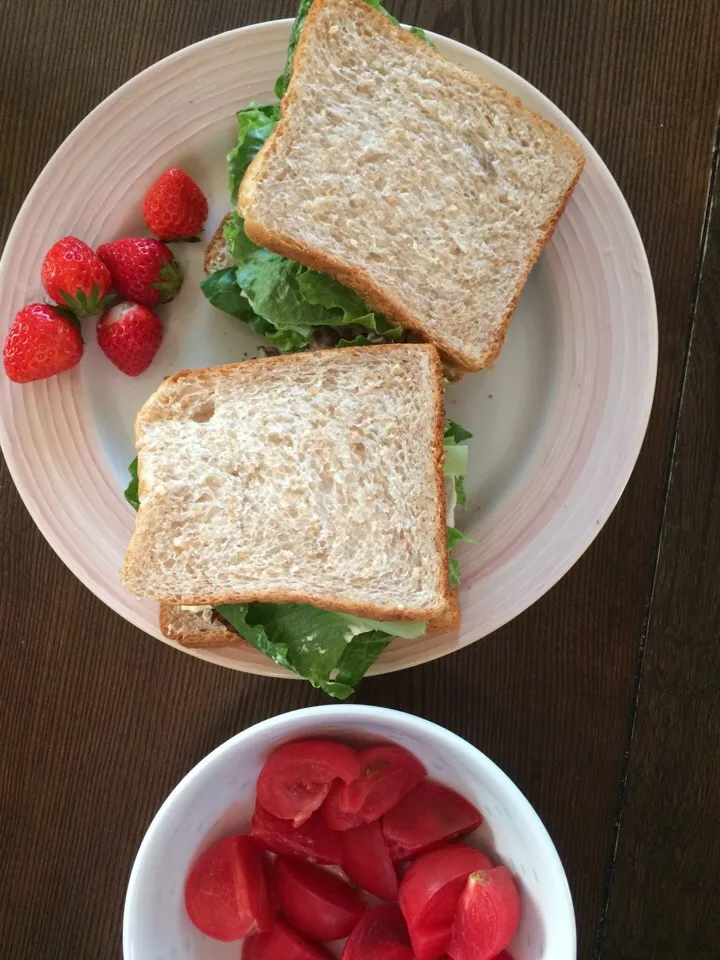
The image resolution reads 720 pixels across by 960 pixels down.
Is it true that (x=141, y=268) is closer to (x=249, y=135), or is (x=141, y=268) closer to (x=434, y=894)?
(x=249, y=135)

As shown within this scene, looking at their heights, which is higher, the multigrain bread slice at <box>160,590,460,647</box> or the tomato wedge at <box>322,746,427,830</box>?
the multigrain bread slice at <box>160,590,460,647</box>

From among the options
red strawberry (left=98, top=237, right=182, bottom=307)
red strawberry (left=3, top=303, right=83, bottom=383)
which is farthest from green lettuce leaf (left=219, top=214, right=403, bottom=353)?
red strawberry (left=3, top=303, right=83, bottom=383)

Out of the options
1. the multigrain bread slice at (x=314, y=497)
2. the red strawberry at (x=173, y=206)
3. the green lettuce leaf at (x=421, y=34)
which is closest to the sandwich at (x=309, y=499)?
the multigrain bread slice at (x=314, y=497)

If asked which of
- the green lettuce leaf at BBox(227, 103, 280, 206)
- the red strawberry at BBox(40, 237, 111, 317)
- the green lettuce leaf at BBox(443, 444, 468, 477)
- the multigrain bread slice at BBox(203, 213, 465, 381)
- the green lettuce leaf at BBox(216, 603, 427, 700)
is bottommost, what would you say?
the green lettuce leaf at BBox(216, 603, 427, 700)

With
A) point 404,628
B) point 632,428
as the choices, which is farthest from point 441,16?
point 404,628

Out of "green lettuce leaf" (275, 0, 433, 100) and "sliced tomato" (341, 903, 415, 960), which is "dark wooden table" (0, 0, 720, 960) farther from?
"sliced tomato" (341, 903, 415, 960)

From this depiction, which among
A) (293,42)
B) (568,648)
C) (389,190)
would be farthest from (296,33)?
(568,648)
